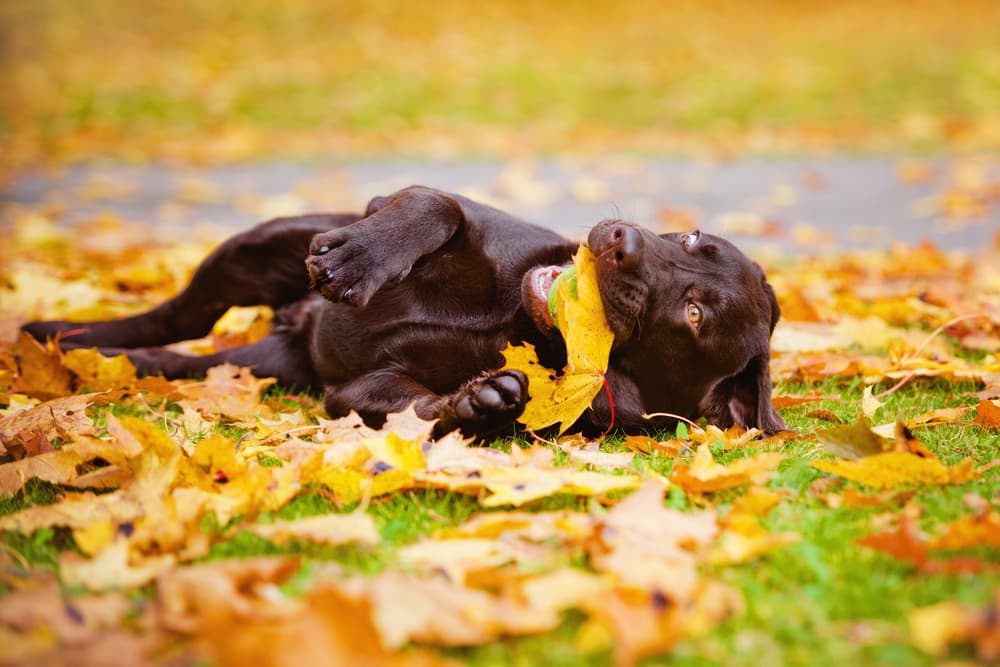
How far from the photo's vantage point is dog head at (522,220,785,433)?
342cm

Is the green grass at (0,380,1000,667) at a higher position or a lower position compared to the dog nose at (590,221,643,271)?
lower

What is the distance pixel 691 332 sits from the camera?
347 centimetres

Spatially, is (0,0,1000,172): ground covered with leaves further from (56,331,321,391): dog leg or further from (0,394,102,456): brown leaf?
(0,394,102,456): brown leaf

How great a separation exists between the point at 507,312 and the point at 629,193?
339 inches

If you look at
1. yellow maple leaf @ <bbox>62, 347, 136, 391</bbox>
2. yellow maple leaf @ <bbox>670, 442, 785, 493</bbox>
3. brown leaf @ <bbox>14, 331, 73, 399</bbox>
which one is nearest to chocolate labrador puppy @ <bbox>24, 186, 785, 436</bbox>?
yellow maple leaf @ <bbox>670, 442, 785, 493</bbox>

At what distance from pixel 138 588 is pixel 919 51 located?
71.5 ft

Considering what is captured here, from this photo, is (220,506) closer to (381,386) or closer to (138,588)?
(138,588)

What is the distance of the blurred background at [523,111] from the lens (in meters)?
11.1

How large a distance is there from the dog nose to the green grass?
2.22ft

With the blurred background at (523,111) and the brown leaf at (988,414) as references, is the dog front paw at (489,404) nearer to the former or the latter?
the brown leaf at (988,414)

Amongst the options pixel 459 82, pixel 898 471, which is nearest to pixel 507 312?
pixel 898 471

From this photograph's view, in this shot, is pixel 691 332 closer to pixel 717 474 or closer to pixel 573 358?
pixel 573 358

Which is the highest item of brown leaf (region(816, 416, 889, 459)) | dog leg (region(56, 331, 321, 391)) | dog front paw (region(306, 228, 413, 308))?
dog front paw (region(306, 228, 413, 308))

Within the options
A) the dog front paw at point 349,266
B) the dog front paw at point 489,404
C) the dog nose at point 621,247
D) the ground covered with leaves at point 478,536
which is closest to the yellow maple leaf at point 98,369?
the ground covered with leaves at point 478,536
